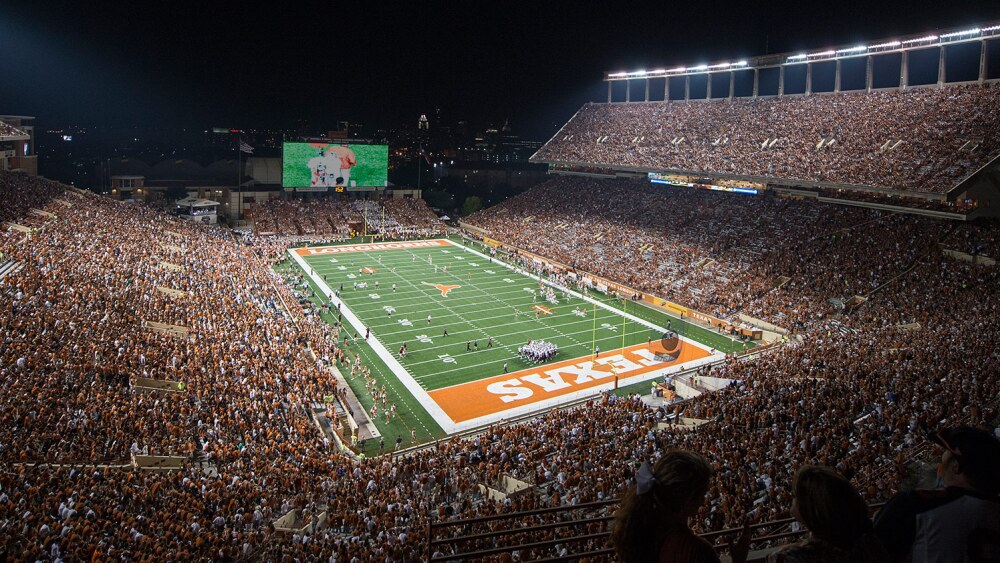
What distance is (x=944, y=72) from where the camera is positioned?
1582 inches

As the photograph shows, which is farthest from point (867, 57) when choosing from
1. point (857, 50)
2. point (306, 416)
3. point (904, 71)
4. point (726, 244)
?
point (306, 416)

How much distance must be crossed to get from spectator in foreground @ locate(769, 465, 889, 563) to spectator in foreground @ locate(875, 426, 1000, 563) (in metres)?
0.29

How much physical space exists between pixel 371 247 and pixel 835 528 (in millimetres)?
51563

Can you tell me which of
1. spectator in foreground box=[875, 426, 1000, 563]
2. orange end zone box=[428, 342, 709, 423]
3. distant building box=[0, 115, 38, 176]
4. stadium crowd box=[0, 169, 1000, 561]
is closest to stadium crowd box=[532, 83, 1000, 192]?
stadium crowd box=[0, 169, 1000, 561]

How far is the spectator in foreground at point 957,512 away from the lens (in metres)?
2.50

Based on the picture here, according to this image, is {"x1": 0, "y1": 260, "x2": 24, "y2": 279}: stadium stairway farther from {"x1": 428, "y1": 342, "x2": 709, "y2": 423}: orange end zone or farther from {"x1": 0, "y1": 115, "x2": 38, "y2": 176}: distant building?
{"x1": 0, "y1": 115, "x2": 38, "y2": 176}: distant building

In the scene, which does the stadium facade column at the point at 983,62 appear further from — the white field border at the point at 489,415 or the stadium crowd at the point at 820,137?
the white field border at the point at 489,415

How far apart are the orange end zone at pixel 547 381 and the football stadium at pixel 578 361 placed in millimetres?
A: 179

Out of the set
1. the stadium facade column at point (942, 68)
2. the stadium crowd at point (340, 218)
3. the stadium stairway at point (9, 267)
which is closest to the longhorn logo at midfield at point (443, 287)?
the stadium crowd at point (340, 218)

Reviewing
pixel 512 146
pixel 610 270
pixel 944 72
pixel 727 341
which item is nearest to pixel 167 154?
pixel 512 146

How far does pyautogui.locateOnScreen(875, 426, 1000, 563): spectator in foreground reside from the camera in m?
2.50

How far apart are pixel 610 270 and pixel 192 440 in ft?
99.5

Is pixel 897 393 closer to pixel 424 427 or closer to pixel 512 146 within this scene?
pixel 424 427

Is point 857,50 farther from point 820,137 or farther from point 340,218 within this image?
point 340,218
